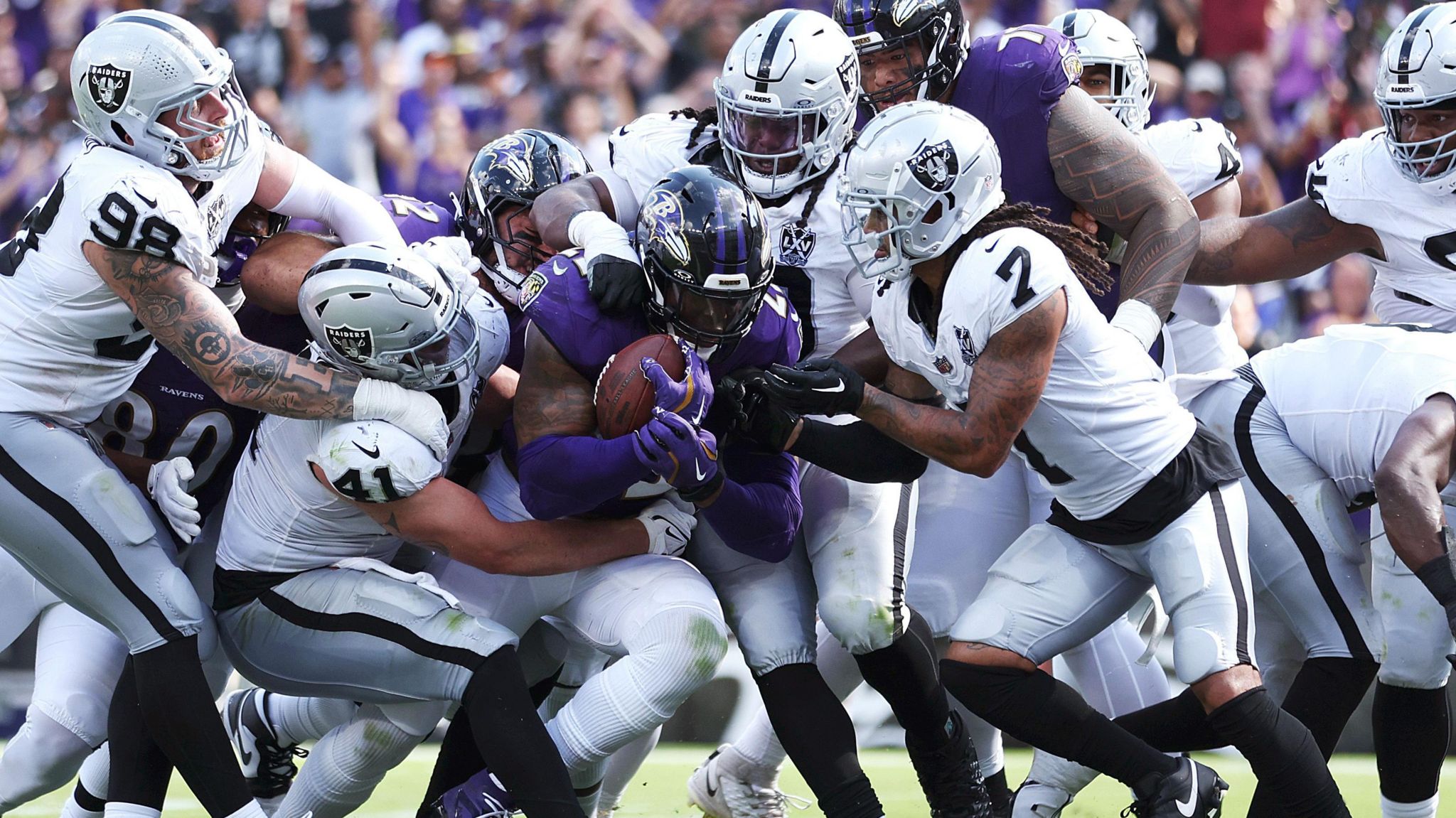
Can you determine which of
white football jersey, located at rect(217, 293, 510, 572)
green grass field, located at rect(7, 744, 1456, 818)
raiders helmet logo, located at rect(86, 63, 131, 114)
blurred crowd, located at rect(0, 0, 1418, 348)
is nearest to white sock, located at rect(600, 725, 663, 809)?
green grass field, located at rect(7, 744, 1456, 818)

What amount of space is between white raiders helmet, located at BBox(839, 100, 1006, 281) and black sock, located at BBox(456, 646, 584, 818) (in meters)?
1.16

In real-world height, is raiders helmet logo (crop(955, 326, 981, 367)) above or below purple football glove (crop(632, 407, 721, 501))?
above

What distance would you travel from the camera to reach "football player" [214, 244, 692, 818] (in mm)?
3324

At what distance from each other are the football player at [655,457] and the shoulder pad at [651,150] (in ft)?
1.70

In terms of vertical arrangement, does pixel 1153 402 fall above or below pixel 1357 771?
above

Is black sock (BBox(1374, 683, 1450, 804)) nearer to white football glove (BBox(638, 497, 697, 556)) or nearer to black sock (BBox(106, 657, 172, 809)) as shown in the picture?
white football glove (BBox(638, 497, 697, 556))

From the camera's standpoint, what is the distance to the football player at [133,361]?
337 cm

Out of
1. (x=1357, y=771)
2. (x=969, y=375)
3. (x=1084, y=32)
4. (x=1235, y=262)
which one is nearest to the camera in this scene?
(x=969, y=375)

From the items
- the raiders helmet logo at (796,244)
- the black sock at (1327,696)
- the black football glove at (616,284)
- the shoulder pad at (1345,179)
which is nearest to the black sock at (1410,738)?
the black sock at (1327,696)

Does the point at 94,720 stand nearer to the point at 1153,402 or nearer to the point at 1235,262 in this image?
the point at 1153,402

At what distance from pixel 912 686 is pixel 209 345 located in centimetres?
170

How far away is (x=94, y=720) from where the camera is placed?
3.72 meters

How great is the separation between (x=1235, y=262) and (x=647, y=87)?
406 centimetres

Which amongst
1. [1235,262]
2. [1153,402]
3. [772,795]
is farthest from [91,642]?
[1235,262]
